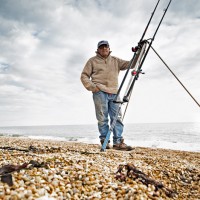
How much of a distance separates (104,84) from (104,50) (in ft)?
2.88

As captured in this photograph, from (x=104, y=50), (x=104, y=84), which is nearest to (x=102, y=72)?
(x=104, y=84)

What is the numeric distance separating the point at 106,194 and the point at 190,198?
1038 millimetres

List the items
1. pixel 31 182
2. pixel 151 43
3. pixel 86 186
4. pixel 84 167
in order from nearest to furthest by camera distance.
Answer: pixel 31 182
pixel 86 186
pixel 84 167
pixel 151 43

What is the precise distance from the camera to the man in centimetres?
583

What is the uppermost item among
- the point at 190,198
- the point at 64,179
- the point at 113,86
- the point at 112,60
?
the point at 112,60

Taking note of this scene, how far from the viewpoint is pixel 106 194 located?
2.49 meters

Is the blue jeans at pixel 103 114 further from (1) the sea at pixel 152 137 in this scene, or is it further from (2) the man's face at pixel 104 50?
(1) the sea at pixel 152 137

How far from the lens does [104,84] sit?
605 centimetres

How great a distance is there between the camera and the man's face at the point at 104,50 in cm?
596

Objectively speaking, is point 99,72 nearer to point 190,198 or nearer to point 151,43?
point 151,43

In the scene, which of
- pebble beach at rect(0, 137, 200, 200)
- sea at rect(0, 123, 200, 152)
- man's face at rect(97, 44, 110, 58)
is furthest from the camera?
sea at rect(0, 123, 200, 152)

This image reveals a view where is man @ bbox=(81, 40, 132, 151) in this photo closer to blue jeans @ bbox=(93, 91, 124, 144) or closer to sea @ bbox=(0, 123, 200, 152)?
blue jeans @ bbox=(93, 91, 124, 144)

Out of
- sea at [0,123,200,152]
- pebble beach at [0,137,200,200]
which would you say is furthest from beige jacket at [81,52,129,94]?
sea at [0,123,200,152]

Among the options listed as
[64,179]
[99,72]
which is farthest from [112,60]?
[64,179]
